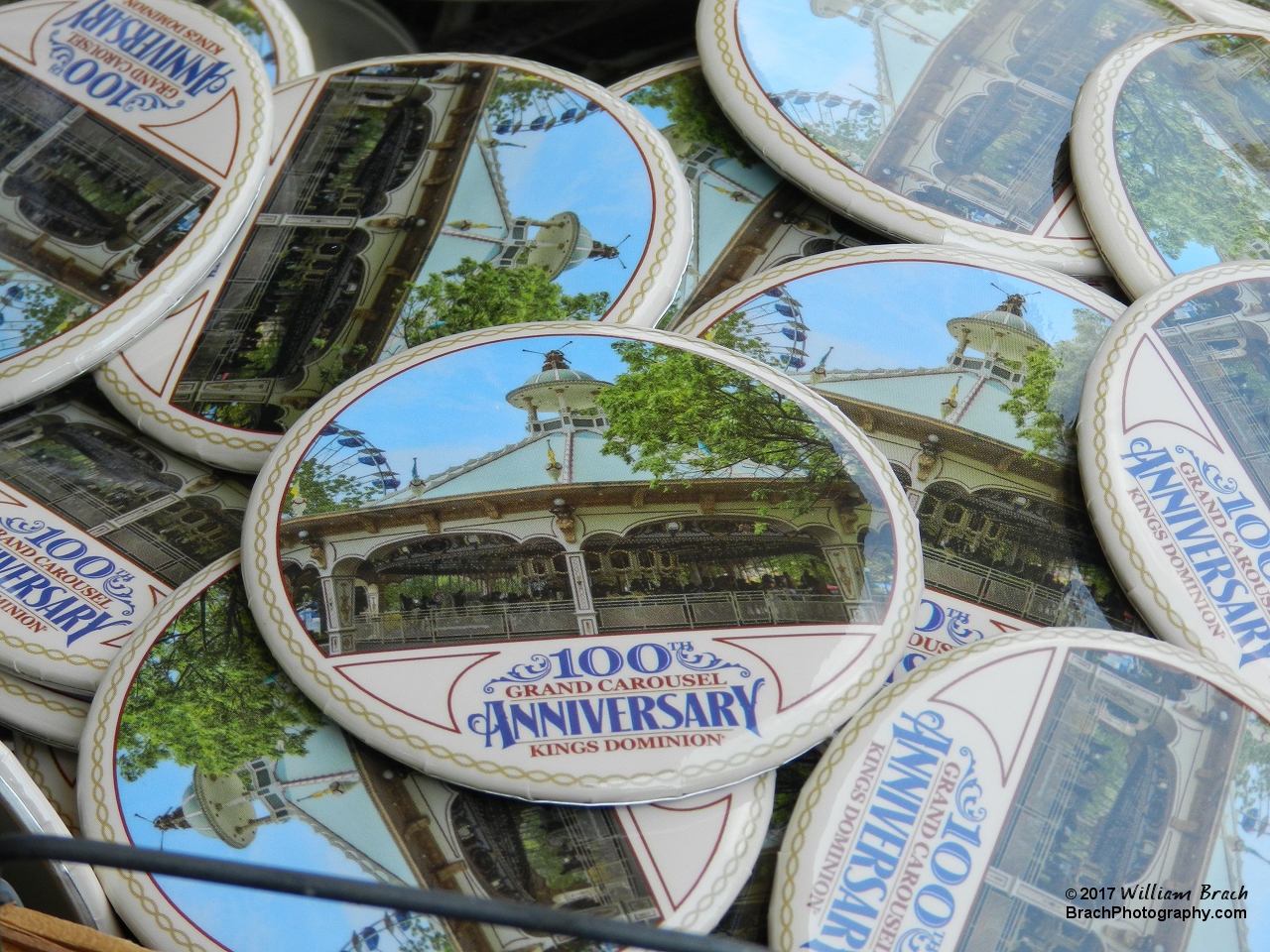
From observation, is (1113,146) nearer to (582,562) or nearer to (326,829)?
(582,562)

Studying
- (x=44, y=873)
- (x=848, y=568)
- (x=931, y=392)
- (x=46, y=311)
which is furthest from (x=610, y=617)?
(x=46, y=311)

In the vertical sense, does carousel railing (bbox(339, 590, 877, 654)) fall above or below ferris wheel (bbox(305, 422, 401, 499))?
below


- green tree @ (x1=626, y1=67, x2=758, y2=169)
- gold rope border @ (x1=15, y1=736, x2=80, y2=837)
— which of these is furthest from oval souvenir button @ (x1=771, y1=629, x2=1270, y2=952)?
green tree @ (x1=626, y1=67, x2=758, y2=169)

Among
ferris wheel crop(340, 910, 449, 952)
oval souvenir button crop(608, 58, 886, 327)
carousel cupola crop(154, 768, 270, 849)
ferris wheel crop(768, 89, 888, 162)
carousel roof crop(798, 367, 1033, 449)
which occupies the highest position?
ferris wheel crop(768, 89, 888, 162)

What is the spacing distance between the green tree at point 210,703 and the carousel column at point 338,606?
10cm

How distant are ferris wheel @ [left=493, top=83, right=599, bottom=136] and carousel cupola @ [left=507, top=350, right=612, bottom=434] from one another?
2.25ft

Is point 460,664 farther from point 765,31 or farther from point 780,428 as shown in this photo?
point 765,31

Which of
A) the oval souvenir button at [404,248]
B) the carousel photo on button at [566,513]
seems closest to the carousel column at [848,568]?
the carousel photo on button at [566,513]

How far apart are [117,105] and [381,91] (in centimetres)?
53

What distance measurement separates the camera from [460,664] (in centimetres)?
167

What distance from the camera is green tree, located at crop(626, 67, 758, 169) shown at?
2471mm

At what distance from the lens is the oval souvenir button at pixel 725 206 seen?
2322 mm

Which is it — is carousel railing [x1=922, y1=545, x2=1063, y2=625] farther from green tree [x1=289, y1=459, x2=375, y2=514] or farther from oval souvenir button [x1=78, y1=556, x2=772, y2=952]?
green tree [x1=289, y1=459, x2=375, y2=514]

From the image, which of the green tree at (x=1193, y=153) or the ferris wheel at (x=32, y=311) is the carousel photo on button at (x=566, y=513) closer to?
the ferris wheel at (x=32, y=311)
